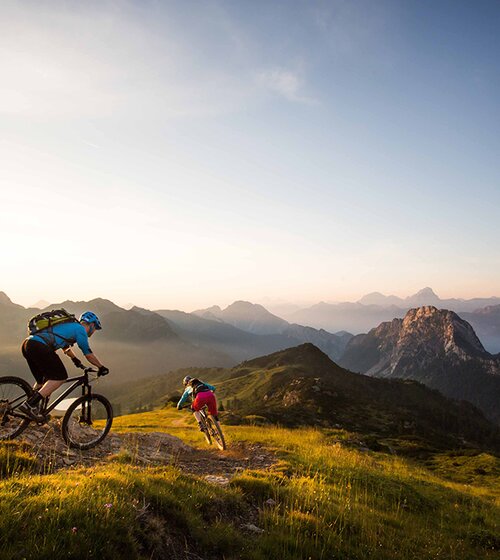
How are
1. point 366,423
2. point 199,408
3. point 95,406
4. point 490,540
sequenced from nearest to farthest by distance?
point 490,540 → point 95,406 → point 199,408 → point 366,423

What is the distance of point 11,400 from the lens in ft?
35.4

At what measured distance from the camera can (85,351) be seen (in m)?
10.9

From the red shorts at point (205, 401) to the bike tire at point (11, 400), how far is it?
9.13 m

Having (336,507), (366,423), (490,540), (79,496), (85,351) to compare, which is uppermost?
(85,351)

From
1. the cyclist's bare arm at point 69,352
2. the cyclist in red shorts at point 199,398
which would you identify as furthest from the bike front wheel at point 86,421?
the cyclist in red shorts at point 199,398

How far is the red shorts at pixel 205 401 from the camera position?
18828mm

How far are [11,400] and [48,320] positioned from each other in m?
2.58

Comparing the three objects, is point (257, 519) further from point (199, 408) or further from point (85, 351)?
point (199, 408)

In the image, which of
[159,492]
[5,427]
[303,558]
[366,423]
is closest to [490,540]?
[303,558]

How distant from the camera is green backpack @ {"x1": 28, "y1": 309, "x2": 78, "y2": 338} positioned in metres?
10.5

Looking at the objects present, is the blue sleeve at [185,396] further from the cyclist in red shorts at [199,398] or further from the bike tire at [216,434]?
the bike tire at [216,434]

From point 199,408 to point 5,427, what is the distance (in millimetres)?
9594

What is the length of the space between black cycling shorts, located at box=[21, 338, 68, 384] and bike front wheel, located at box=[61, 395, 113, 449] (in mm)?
1700

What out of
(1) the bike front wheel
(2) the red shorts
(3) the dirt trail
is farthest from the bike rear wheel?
(1) the bike front wheel
